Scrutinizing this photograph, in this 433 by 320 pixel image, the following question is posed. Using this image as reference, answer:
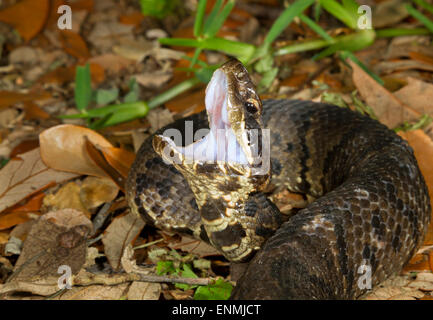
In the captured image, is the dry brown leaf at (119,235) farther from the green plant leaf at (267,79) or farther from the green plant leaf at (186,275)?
the green plant leaf at (267,79)

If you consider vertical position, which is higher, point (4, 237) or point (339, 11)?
point (339, 11)

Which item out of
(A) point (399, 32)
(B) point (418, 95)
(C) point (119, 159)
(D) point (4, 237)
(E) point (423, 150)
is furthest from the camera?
(A) point (399, 32)

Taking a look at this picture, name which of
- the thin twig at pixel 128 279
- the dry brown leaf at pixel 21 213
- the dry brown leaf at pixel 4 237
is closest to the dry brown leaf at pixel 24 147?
the dry brown leaf at pixel 21 213

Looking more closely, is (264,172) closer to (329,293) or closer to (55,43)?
(329,293)

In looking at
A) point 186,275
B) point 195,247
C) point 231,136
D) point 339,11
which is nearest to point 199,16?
point 339,11

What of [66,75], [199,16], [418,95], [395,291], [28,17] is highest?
[28,17]

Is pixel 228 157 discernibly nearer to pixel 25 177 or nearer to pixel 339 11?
pixel 25 177

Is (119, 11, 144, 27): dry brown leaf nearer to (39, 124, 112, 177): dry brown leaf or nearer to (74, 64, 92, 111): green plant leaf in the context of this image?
Answer: (74, 64, 92, 111): green plant leaf

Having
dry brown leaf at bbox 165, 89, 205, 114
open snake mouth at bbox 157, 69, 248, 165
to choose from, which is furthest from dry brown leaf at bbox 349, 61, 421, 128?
open snake mouth at bbox 157, 69, 248, 165
